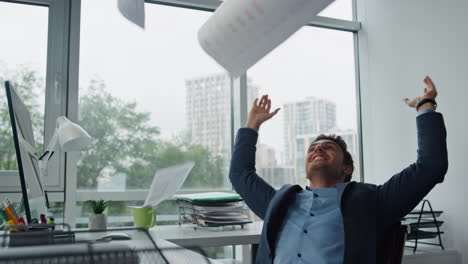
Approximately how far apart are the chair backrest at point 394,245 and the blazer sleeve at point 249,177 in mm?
506

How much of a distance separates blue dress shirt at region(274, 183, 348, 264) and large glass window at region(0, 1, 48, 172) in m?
1.44

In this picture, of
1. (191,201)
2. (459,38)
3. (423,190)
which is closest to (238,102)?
(191,201)

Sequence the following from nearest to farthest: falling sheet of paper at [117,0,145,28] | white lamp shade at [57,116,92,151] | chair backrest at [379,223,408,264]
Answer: falling sheet of paper at [117,0,145,28] < chair backrest at [379,223,408,264] < white lamp shade at [57,116,92,151]

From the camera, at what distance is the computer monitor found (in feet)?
3.50

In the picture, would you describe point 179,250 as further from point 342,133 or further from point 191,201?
point 342,133

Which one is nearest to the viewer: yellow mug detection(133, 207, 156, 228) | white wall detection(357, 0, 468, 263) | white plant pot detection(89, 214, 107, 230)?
white plant pot detection(89, 214, 107, 230)

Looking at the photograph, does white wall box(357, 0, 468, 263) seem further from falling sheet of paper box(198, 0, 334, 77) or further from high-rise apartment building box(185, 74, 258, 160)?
falling sheet of paper box(198, 0, 334, 77)

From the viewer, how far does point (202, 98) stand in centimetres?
279

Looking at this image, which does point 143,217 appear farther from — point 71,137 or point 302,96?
point 302,96

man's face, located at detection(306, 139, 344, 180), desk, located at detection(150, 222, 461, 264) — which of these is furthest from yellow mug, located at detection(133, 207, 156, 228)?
man's face, located at detection(306, 139, 344, 180)

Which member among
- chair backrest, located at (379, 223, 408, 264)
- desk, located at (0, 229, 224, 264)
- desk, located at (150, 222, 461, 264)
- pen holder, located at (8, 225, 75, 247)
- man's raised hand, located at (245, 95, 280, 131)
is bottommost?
desk, located at (150, 222, 461, 264)

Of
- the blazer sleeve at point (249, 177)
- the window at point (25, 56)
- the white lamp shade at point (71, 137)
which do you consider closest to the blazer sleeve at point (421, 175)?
the blazer sleeve at point (249, 177)

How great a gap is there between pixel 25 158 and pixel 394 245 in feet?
3.59

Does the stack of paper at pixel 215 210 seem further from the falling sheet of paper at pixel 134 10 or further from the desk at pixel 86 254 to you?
the desk at pixel 86 254
